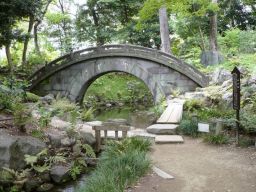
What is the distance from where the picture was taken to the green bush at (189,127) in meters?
10.6

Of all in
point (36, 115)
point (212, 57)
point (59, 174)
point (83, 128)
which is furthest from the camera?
point (212, 57)

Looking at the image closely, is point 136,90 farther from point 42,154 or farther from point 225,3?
point 42,154

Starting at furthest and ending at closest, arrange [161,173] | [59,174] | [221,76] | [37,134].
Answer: [221,76], [37,134], [59,174], [161,173]

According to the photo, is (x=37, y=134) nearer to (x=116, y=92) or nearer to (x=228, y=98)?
(x=228, y=98)

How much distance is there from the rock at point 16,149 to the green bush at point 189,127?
4.32 meters

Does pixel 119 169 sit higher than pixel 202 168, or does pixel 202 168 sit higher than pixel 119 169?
pixel 119 169

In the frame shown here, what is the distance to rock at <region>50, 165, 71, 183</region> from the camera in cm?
916

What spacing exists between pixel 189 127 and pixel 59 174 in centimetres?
424

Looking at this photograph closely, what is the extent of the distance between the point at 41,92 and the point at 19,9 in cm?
681

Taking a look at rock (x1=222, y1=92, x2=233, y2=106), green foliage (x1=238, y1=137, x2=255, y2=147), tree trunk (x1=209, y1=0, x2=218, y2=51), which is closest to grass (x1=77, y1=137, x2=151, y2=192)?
green foliage (x1=238, y1=137, x2=255, y2=147)

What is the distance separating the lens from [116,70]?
65.5ft

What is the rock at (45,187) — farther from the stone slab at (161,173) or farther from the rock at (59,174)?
the stone slab at (161,173)

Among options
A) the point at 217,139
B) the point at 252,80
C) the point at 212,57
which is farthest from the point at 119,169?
the point at 212,57

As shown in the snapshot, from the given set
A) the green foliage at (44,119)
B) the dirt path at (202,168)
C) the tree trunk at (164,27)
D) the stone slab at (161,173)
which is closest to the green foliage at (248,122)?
the dirt path at (202,168)
